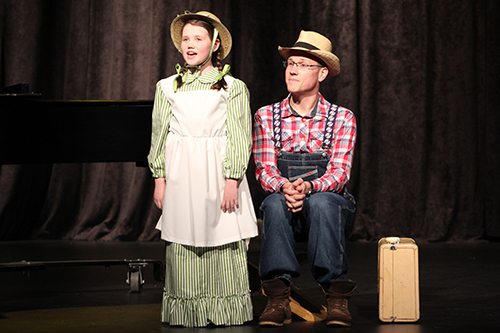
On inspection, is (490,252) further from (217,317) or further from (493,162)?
(217,317)

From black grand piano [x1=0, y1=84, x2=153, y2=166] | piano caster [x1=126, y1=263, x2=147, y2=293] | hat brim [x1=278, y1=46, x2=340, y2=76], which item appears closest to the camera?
hat brim [x1=278, y1=46, x2=340, y2=76]

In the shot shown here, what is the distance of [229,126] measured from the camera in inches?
110

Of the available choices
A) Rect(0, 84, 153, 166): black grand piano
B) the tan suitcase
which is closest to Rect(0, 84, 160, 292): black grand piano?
Rect(0, 84, 153, 166): black grand piano

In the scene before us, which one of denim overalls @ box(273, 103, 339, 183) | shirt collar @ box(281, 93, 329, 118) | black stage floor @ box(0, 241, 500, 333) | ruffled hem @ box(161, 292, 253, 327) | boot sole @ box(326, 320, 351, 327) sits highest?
shirt collar @ box(281, 93, 329, 118)

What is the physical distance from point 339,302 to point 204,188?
2.32ft

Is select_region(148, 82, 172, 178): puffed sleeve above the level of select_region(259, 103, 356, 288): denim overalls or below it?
above

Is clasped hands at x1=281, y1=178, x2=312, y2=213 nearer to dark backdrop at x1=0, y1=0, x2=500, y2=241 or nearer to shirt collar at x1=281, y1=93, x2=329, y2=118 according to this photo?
shirt collar at x1=281, y1=93, x2=329, y2=118


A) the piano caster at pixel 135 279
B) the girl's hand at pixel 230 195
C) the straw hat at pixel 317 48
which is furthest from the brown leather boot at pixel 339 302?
the piano caster at pixel 135 279

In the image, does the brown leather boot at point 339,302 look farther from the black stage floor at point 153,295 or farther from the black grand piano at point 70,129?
the black grand piano at point 70,129

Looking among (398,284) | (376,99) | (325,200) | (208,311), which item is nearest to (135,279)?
(208,311)

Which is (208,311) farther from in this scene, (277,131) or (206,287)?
(277,131)

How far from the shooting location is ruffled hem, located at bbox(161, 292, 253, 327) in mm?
2773

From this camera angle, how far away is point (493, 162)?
606cm

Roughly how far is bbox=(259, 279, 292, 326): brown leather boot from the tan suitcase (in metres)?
0.41
